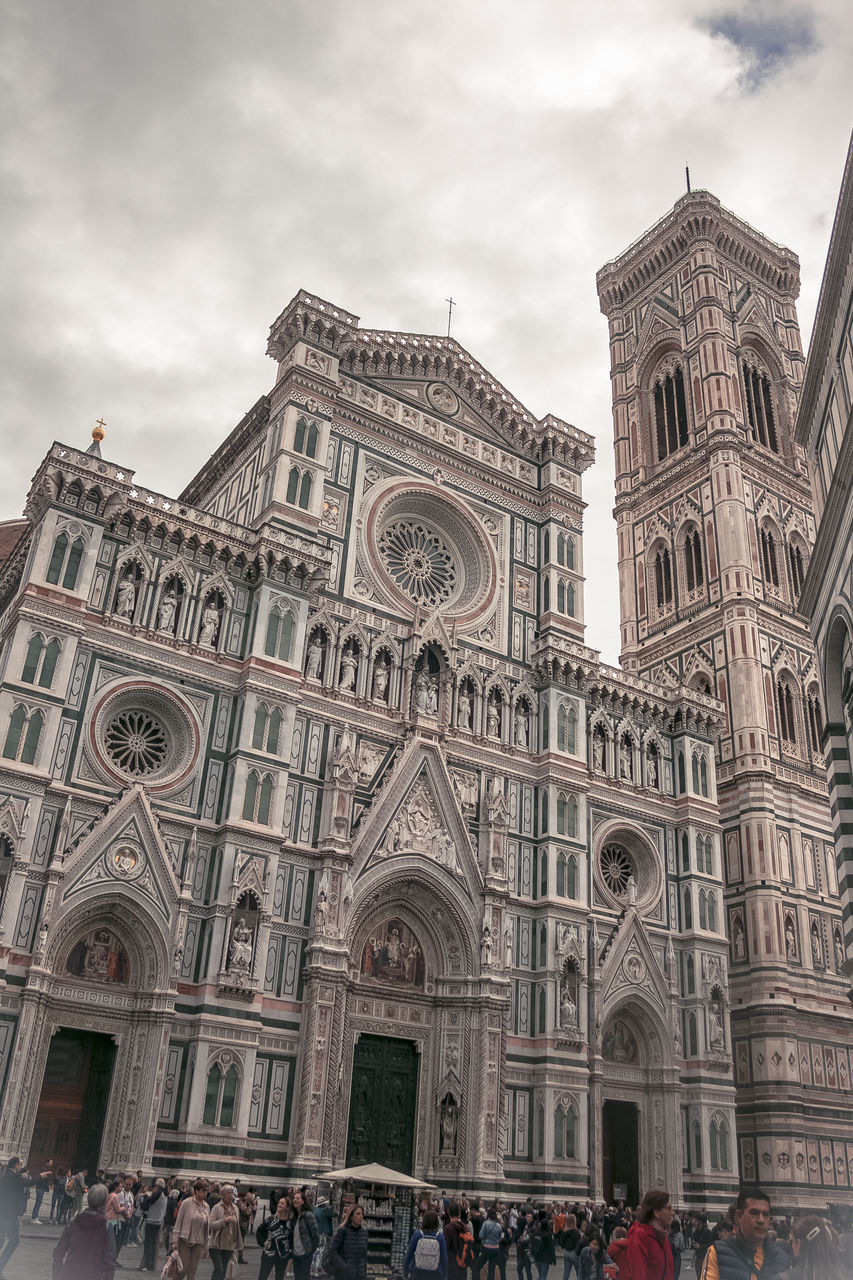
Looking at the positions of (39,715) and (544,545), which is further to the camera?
(544,545)

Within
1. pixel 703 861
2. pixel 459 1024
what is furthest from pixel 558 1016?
pixel 703 861

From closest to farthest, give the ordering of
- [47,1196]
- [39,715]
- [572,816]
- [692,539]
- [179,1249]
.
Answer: [179,1249] → [47,1196] → [39,715] → [572,816] → [692,539]

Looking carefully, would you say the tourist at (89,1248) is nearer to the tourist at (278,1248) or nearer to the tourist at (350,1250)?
the tourist at (350,1250)

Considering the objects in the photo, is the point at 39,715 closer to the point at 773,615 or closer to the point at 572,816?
the point at 572,816

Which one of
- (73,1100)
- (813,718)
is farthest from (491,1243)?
(813,718)

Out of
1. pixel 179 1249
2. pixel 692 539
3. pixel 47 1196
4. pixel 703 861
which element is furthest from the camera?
pixel 692 539

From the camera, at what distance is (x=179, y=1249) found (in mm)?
11750

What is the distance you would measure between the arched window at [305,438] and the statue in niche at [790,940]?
21979 mm

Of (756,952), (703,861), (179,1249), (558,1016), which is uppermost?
(703,861)

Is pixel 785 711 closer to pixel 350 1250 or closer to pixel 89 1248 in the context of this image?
pixel 350 1250

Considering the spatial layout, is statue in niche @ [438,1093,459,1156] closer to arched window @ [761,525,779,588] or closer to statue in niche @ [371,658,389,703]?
statue in niche @ [371,658,389,703]

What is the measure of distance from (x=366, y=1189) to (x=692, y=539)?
29.2 meters

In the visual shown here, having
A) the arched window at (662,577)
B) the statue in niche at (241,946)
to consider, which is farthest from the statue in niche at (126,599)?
the arched window at (662,577)

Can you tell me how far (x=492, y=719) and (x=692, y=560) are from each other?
16317 mm
